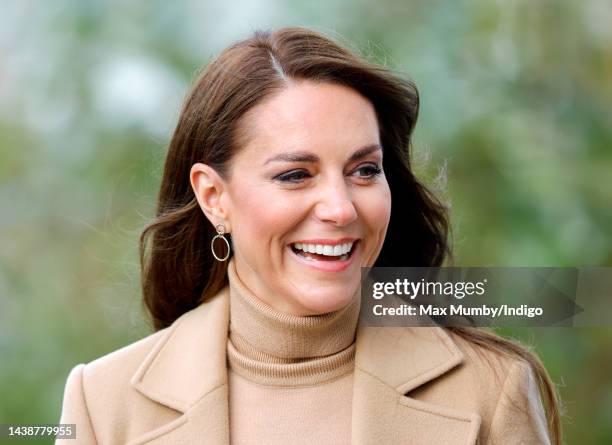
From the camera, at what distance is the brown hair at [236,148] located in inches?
116

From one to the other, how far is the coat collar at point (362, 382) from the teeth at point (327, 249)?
327mm

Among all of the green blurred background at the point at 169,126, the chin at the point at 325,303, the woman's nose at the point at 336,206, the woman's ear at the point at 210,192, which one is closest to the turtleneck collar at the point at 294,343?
the chin at the point at 325,303

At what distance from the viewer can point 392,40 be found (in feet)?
16.4

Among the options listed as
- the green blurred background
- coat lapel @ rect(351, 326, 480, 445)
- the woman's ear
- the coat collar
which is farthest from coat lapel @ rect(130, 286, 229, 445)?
the green blurred background

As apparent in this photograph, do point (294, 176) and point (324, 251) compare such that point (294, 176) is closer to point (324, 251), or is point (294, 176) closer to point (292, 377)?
point (324, 251)

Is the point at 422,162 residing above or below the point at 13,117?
below

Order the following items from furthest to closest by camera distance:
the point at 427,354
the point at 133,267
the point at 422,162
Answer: the point at 133,267 < the point at 422,162 < the point at 427,354

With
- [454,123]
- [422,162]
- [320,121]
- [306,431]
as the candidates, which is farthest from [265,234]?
[454,123]

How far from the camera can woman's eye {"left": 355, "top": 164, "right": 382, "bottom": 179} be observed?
2.84 m

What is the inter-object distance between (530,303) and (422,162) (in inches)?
24.1

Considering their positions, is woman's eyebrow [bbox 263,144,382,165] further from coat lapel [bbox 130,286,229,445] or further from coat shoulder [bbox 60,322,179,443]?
coat shoulder [bbox 60,322,179,443]

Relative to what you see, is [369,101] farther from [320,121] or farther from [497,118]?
[497,118]

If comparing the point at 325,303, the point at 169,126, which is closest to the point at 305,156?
the point at 325,303

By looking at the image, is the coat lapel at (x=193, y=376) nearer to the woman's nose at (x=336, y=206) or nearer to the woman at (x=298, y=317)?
the woman at (x=298, y=317)
